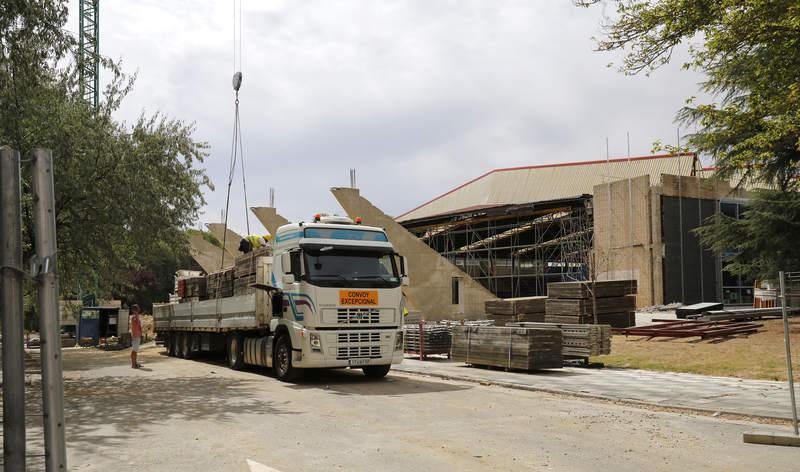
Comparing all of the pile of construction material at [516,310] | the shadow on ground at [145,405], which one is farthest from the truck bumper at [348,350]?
the pile of construction material at [516,310]

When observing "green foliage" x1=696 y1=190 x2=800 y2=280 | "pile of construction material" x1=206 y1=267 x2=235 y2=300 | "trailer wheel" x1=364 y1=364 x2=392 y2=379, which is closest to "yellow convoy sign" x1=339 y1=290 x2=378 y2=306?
"trailer wheel" x1=364 y1=364 x2=392 y2=379

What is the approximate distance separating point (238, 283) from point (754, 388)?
12656 millimetres

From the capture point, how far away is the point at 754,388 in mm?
13602

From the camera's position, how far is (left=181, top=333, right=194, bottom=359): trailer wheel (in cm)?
2369

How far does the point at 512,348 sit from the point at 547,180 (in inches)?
1488

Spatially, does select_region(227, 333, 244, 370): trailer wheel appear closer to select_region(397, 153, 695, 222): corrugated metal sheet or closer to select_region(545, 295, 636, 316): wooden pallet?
select_region(545, 295, 636, 316): wooden pallet

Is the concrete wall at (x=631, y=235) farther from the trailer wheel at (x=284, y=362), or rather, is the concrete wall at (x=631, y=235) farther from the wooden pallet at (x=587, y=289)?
the trailer wheel at (x=284, y=362)

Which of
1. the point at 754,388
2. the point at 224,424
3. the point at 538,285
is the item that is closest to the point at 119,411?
the point at 224,424

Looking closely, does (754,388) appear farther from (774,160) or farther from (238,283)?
(774,160)

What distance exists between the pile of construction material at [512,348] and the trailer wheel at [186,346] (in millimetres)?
10277

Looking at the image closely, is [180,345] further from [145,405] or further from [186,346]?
[145,405]

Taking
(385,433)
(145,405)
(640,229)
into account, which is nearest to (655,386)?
(385,433)

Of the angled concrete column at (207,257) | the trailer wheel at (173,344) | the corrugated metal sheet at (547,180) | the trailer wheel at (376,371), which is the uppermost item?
the corrugated metal sheet at (547,180)

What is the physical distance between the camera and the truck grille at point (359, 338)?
14.2 m
